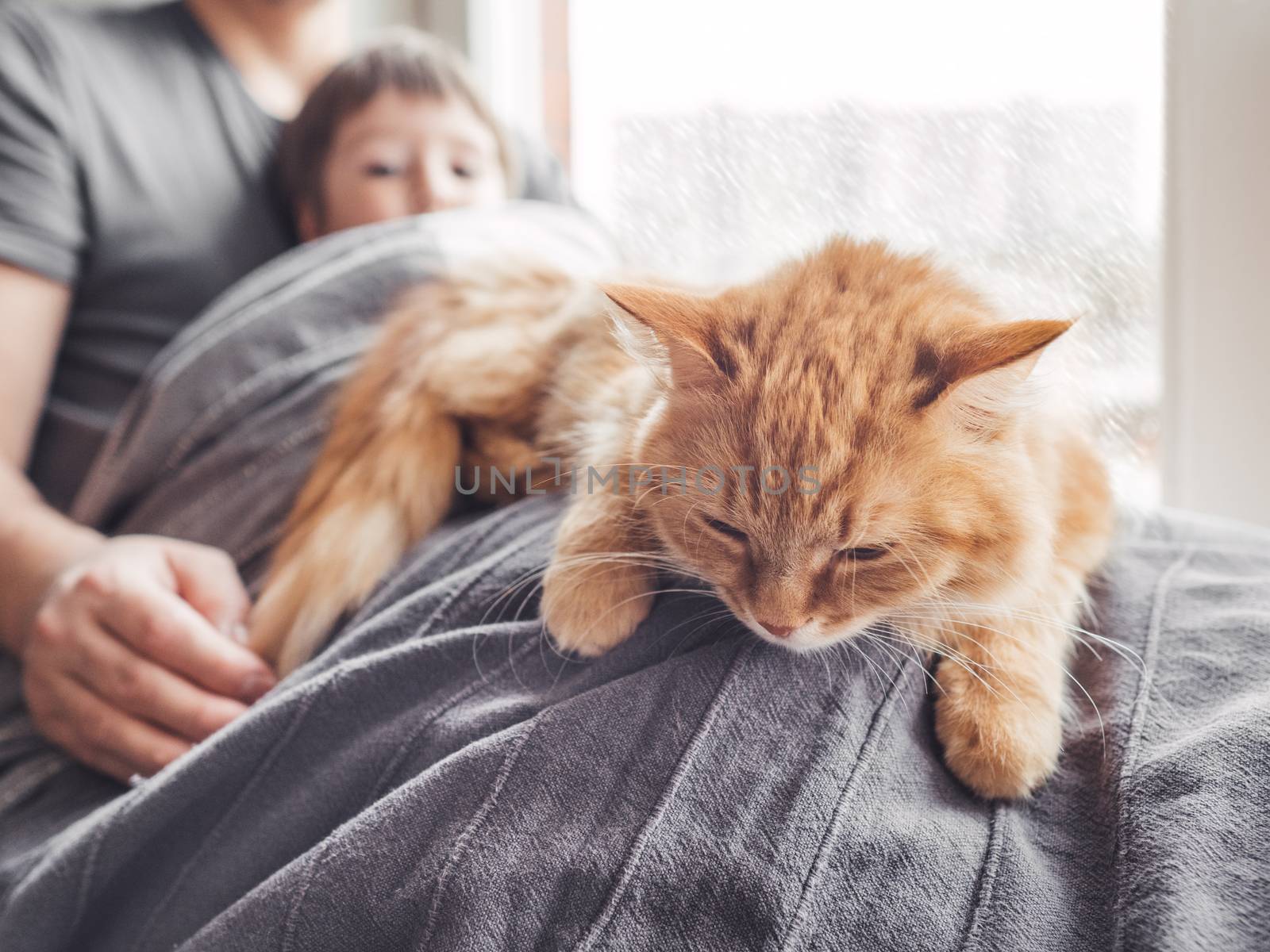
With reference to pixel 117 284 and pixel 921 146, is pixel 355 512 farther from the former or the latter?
pixel 921 146

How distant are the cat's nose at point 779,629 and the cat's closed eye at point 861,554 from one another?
90 millimetres

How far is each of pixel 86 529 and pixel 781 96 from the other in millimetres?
1482

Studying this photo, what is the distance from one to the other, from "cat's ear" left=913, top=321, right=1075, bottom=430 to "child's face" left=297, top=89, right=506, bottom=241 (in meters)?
1.07

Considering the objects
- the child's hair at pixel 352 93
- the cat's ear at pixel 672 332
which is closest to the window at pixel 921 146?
the cat's ear at pixel 672 332

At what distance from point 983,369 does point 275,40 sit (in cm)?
167

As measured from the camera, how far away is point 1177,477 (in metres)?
1.31

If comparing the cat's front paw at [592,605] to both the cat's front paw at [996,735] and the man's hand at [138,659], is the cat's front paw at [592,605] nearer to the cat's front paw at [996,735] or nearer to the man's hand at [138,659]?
the cat's front paw at [996,735]

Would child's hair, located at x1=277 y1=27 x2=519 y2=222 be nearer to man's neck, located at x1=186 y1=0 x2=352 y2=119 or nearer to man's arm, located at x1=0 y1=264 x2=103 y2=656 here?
man's neck, located at x1=186 y1=0 x2=352 y2=119

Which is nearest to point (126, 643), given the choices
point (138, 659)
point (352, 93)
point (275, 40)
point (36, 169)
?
point (138, 659)

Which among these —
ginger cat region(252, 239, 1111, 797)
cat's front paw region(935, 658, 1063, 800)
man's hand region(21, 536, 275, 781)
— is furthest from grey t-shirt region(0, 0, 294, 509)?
cat's front paw region(935, 658, 1063, 800)

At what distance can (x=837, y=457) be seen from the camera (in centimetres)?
74

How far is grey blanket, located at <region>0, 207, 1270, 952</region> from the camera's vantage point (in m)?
0.58

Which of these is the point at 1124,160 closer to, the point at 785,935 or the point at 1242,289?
the point at 1242,289

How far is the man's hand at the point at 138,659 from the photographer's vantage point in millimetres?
934
